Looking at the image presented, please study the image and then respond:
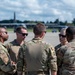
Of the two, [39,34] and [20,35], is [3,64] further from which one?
[20,35]

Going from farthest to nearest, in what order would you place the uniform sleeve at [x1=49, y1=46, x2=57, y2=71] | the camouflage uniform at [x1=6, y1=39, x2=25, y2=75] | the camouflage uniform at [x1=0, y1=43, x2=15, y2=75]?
1. the camouflage uniform at [x1=6, y1=39, x2=25, y2=75]
2. the camouflage uniform at [x1=0, y1=43, x2=15, y2=75]
3. the uniform sleeve at [x1=49, y1=46, x2=57, y2=71]

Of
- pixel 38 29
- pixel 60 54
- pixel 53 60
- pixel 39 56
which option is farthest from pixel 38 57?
pixel 38 29

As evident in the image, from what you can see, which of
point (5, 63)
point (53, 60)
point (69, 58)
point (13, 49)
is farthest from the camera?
point (13, 49)

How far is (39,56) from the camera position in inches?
212

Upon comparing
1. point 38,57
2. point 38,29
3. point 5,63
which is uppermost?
point 38,29

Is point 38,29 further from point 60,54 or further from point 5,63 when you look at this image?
point 5,63

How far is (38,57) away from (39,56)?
0.02 meters

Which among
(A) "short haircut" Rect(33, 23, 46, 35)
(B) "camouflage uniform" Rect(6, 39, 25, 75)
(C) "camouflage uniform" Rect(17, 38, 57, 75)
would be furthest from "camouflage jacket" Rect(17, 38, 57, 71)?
(B) "camouflage uniform" Rect(6, 39, 25, 75)

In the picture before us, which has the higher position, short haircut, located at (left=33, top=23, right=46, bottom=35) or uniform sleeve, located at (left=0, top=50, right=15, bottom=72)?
short haircut, located at (left=33, top=23, right=46, bottom=35)

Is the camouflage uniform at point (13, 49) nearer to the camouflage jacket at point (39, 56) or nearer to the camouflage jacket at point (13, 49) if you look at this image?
the camouflage jacket at point (13, 49)

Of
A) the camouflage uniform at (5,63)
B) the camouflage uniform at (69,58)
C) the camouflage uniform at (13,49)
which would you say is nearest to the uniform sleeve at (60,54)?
the camouflage uniform at (69,58)

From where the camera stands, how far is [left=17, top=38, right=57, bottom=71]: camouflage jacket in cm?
537

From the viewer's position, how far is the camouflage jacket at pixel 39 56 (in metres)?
5.37

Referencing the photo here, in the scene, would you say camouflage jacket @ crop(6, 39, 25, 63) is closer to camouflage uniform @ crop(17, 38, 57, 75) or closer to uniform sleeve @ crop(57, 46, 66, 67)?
camouflage uniform @ crop(17, 38, 57, 75)
